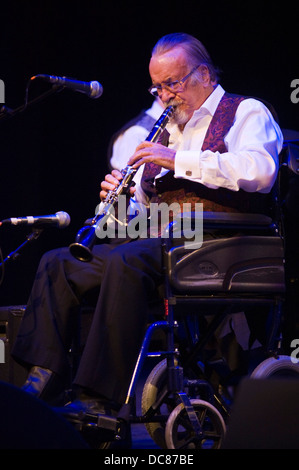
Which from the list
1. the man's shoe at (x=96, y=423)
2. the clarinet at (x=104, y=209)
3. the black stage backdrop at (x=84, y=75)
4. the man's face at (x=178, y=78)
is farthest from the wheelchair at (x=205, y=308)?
the black stage backdrop at (x=84, y=75)

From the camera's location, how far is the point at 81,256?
198 cm

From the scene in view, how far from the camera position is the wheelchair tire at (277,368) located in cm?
217

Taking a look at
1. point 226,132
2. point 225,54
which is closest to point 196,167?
point 226,132

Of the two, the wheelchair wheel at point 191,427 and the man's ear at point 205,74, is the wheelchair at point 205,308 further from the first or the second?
the man's ear at point 205,74

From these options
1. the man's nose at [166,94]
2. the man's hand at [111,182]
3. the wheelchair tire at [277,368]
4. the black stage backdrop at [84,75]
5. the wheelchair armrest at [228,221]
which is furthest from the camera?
the black stage backdrop at [84,75]

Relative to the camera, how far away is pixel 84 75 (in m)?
4.21

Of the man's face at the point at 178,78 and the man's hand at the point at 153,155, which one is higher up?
the man's face at the point at 178,78

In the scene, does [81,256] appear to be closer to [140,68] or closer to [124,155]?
[124,155]

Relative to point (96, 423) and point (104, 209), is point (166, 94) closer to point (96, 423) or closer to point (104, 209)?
point (104, 209)

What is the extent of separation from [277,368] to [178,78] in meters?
→ 1.14

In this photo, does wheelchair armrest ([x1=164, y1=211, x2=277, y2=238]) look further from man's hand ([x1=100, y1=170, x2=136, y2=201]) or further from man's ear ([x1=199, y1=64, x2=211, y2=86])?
man's ear ([x1=199, y1=64, x2=211, y2=86])

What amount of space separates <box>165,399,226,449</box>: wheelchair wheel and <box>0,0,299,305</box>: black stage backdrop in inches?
88.5

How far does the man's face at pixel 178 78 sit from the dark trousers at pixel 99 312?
638 mm
